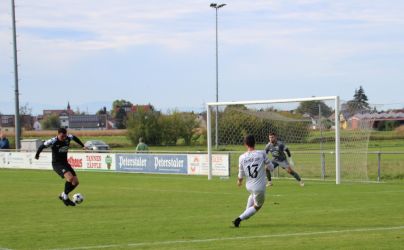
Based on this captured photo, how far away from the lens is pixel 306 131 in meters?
31.5

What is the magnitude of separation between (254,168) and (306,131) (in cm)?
1762

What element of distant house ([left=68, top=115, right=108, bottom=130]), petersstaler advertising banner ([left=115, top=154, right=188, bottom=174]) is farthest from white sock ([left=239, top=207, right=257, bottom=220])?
distant house ([left=68, top=115, right=108, bottom=130])

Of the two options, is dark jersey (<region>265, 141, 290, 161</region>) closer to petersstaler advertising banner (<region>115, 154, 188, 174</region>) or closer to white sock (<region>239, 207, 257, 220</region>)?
petersstaler advertising banner (<region>115, 154, 188, 174</region>)

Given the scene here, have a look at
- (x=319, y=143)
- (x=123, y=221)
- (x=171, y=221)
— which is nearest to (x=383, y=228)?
(x=171, y=221)

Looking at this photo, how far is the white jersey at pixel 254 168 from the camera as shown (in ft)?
46.4

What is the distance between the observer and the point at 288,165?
26.2 metres

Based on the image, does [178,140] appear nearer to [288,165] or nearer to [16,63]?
[16,63]

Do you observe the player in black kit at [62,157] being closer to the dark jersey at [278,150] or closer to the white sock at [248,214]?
the white sock at [248,214]

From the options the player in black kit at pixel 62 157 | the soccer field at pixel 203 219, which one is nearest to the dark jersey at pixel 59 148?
the player in black kit at pixel 62 157

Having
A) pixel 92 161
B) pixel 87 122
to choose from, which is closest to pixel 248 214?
pixel 92 161

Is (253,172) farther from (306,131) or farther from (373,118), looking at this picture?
(306,131)

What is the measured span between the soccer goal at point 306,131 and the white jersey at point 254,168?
13185 mm

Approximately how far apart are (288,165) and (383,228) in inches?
490

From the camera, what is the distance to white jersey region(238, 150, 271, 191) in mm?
14156
